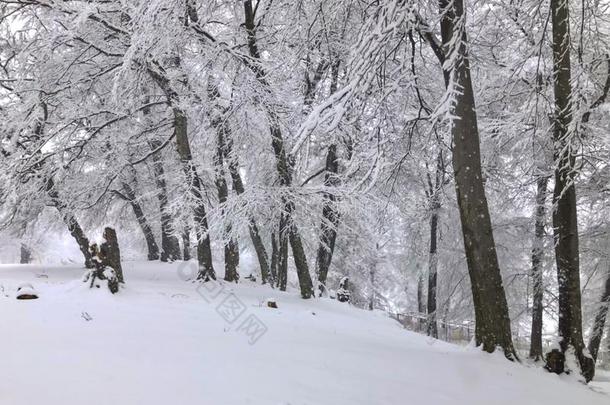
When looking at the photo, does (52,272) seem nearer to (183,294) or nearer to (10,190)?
(10,190)

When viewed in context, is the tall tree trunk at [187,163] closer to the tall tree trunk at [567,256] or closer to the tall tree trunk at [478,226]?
the tall tree trunk at [478,226]

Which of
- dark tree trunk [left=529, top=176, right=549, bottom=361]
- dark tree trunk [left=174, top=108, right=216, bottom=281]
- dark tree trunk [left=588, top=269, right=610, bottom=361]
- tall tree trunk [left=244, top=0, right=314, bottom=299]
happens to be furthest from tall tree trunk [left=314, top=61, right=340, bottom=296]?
dark tree trunk [left=588, top=269, right=610, bottom=361]

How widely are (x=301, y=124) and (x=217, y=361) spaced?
3.21 metres

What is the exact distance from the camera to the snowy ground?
A: 3396mm

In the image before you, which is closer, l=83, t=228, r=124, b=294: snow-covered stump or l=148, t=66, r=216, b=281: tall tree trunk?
l=83, t=228, r=124, b=294: snow-covered stump

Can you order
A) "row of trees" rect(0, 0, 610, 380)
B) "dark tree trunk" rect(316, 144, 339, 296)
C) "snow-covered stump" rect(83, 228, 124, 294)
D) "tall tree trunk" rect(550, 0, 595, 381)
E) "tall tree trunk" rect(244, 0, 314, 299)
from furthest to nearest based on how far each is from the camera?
"dark tree trunk" rect(316, 144, 339, 296) → "tall tree trunk" rect(244, 0, 314, 299) → "snow-covered stump" rect(83, 228, 124, 294) → "tall tree trunk" rect(550, 0, 595, 381) → "row of trees" rect(0, 0, 610, 380)

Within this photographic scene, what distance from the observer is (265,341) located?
5562mm

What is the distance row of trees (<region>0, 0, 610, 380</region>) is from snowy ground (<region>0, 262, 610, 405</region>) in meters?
1.33

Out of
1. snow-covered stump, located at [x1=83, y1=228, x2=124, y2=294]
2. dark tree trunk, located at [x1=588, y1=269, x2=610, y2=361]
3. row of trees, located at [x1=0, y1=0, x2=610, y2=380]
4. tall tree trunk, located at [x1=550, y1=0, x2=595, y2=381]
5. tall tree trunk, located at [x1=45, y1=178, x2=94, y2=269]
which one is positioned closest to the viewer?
row of trees, located at [x1=0, y1=0, x2=610, y2=380]

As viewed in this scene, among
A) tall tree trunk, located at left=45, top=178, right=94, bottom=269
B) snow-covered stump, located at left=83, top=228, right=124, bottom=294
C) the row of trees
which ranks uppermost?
the row of trees

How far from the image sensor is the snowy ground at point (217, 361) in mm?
3396

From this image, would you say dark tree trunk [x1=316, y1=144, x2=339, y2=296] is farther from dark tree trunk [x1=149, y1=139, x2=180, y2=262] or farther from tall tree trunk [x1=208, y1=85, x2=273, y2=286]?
dark tree trunk [x1=149, y1=139, x2=180, y2=262]

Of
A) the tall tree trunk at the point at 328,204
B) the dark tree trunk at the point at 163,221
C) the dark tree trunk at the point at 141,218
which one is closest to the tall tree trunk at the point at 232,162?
the tall tree trunk at the point at 328,204

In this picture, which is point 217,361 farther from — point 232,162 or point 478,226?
point 232,162
